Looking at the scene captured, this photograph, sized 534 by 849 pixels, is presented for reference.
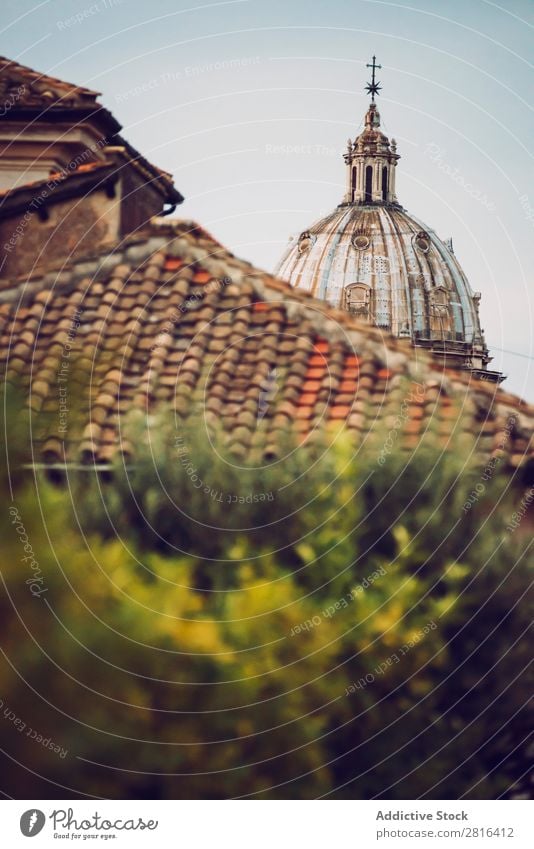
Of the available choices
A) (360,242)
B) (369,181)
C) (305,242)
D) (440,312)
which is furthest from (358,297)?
(369,181)

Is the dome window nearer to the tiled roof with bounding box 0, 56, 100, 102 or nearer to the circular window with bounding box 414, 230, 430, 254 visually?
the circular window with bounding box 414, 230, 430, 254

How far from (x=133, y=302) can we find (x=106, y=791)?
3.94 meters

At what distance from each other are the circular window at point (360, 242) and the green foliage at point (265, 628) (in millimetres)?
81219

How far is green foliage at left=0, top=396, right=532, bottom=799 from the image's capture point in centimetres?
1617

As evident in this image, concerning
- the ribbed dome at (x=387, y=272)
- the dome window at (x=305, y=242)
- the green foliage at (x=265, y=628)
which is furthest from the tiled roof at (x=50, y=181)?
the dome window at (x=305, y=242)

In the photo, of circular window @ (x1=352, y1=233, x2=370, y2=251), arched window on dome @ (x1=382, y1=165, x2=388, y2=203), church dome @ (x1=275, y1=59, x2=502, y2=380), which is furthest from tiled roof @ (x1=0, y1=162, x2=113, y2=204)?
arched window on dome @ (x1=382, y1=165, x2=388, y2=203)

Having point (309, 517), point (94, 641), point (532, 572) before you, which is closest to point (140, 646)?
point (94, 641)

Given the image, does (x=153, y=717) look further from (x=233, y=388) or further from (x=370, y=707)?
(x=233, y=388)

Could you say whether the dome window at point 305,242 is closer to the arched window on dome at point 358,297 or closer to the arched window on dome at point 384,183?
the arched window on dome at point 358,297

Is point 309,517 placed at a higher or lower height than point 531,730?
higher

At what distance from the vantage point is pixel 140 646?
53.1 ft

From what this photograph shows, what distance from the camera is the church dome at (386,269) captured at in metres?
95.8

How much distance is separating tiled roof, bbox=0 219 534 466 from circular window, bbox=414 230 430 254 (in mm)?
80101

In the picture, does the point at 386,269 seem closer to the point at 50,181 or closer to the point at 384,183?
the point at 384,183
